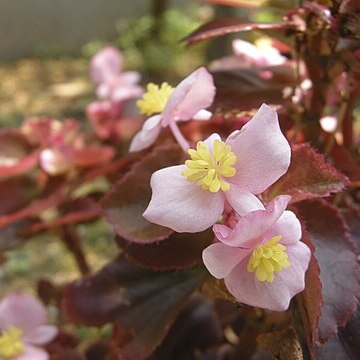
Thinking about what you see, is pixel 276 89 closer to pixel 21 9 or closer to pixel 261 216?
pixel 261 216

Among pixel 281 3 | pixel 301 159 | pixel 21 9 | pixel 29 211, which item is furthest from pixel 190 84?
pixel 21 9

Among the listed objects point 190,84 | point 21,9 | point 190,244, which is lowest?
point 21,9

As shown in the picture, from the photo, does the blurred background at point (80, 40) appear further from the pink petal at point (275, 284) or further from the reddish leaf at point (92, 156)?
the pink petal at point (275, 284)

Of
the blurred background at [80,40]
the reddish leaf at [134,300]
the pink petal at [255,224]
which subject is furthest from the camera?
the blurred background at [80,40]

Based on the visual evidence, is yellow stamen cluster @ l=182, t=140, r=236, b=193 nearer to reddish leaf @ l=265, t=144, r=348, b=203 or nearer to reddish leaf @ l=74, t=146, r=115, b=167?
reddish leaf @ l=265, t=144, r=348, b=203

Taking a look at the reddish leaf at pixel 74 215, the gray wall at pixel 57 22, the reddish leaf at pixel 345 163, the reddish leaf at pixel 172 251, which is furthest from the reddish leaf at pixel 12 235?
the gray wall at pixel 57 22

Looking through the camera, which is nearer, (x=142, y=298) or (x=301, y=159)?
(x=301, y=159)

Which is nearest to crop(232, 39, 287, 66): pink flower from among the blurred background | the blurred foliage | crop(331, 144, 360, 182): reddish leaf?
crop(331, 144, 360, 182): reddish leaf
